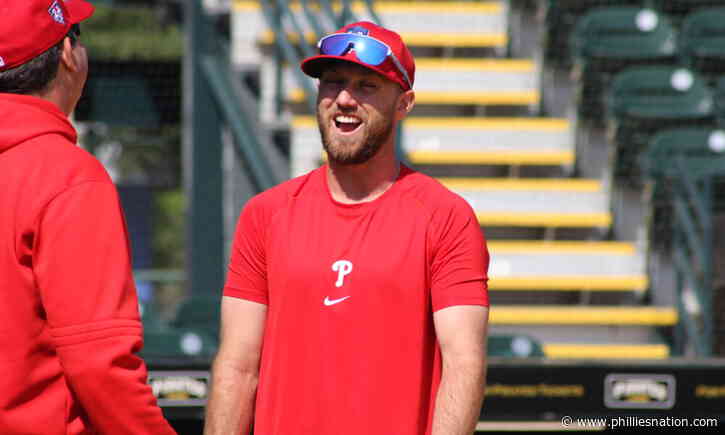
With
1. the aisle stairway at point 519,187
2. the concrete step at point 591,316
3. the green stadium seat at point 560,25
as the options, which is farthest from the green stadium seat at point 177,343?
the green stadium seat at point 560,25

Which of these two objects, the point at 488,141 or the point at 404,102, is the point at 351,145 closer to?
the point at 404,102

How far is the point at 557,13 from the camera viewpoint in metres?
7.18

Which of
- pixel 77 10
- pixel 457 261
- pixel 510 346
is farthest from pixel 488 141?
pixel 77 10

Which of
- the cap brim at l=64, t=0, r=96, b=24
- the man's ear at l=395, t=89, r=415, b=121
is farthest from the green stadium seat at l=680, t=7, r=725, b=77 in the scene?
the cap brim at l=64, t=0, r=96, b=24

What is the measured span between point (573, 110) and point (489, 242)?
3.57ft

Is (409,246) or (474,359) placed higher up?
(409,246)

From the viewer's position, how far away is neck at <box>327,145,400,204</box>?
2572 mm

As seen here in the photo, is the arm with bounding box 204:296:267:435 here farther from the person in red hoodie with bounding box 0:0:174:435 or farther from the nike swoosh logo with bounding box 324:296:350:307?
the person in red hoodie with bounding box 0:0:174:435

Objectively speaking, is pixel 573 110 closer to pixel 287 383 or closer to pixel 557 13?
pixel 557 13

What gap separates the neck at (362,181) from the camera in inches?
101

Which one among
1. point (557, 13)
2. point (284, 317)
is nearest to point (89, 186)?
point (284, 317)

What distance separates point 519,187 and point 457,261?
12.9 ft

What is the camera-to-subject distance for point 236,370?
101 inches

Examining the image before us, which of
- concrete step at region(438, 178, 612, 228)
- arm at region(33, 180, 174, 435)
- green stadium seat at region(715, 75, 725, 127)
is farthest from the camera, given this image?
green stadium seat at region(715, 75, 725, 127)
